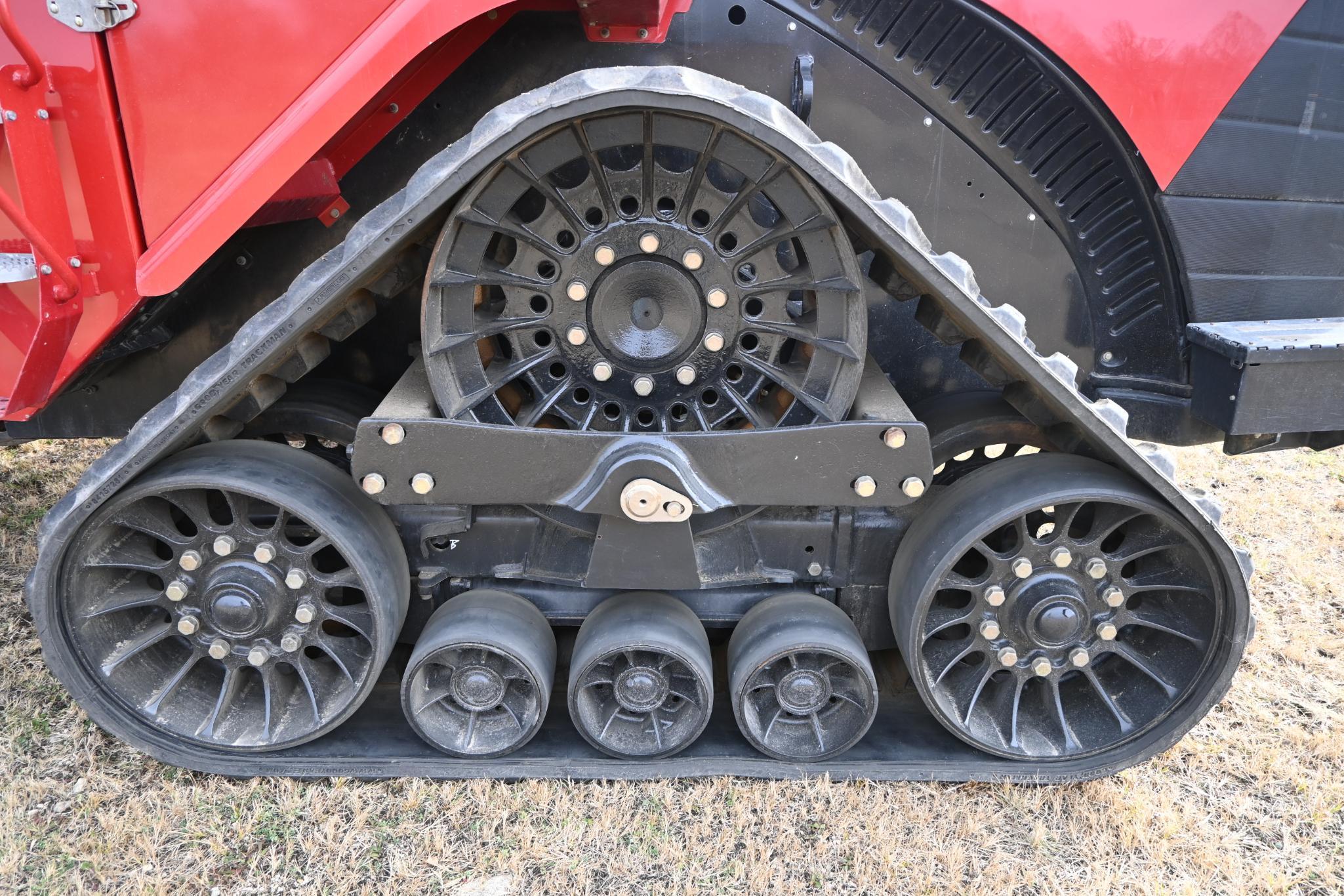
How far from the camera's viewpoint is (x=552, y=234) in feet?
6.72

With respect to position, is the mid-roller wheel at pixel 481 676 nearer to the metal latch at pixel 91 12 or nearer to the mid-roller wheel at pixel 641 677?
the mid-roller wheel at pixel 641 677

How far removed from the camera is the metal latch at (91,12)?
6.14 ft

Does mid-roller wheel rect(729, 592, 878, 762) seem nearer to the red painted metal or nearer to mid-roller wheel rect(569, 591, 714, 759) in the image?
mid-roller wheel rect(569, 591, 714, 759)

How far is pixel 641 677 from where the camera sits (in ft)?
7.48

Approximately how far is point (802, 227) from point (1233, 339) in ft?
3.77

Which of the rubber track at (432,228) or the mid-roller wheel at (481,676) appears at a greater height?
the rubber track at (432,228)

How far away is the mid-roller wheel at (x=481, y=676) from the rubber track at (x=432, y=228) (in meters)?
0.08

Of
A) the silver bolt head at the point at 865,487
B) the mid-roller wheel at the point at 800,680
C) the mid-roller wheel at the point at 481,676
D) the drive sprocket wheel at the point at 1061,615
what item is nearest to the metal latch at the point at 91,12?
the mid-roller wheel at the point at 481,676

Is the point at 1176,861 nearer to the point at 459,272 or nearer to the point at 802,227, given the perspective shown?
the point at 802,227

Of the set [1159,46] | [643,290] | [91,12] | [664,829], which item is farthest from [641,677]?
[1159,46]

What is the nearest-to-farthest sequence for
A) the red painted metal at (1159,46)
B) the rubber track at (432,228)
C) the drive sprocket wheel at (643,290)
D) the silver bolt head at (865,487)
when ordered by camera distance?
the rubber track at (432,228) → the drive sprocket wheel at (643,290) → the silver bolt head at (865,487) → the red painted metal at (1159,46)

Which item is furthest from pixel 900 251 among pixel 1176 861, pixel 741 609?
pixel 1176 861

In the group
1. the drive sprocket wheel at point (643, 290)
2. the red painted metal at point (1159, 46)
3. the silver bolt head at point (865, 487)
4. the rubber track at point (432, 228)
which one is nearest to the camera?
the rubber track at point (432, 228)

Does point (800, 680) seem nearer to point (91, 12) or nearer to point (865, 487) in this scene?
point (865, 487)
